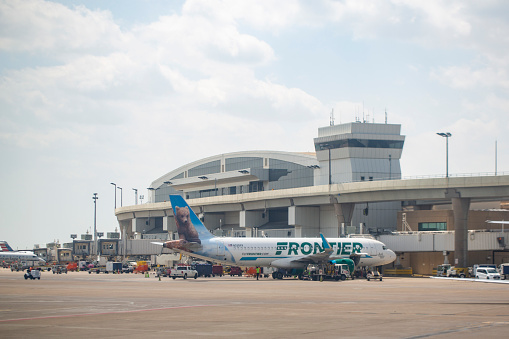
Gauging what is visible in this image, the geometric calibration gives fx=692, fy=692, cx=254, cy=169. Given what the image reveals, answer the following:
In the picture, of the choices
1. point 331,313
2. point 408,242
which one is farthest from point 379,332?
point 408,242

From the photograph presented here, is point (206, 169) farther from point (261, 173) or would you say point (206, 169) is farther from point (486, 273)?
point (486, 273)

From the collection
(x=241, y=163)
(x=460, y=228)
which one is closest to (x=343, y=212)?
(x=460, y=228)

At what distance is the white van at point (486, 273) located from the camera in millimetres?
73625

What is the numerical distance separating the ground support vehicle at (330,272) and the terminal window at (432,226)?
31742 mm

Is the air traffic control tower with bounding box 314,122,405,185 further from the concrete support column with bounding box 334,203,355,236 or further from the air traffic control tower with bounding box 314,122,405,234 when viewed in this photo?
the concrete support column with bounding box 334,203,355,236

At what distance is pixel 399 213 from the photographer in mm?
110500

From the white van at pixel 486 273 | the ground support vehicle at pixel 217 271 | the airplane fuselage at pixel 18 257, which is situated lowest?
the airplane fuselage at pixel 18 257

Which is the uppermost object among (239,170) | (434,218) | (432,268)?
(239,170)

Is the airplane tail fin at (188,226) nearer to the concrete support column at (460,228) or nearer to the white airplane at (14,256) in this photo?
the concrete support column at (460,228)

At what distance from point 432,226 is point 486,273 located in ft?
99.6

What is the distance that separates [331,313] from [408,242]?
69777 mm

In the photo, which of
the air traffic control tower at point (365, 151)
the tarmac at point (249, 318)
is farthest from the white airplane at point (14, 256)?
the tarmac at point (249, 318)

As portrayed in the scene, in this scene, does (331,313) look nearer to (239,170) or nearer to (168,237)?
(239,170)

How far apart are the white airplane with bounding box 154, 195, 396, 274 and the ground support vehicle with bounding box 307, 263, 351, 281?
200 cm
